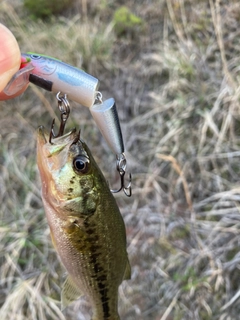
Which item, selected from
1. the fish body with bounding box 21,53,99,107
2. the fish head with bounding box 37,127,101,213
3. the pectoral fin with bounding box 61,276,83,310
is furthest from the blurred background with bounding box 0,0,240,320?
the fish body with bounding box 21,53,99,107

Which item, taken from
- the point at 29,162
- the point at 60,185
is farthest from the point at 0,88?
the point at 29,162

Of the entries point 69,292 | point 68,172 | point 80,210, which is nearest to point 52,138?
point 68,172

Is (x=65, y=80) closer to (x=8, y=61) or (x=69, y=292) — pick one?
(x=8, y=61)

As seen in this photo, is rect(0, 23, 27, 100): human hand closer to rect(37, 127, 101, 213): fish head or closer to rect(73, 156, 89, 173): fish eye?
rect(37, 127, 101, 213): fish head

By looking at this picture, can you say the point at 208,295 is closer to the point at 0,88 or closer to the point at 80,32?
the point at 0,88

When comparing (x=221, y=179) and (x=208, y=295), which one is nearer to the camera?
(x=208, y=295)

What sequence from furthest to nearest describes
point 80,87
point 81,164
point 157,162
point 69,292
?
point 157,162 → point 69,292 → point 81,164 → point 80,87

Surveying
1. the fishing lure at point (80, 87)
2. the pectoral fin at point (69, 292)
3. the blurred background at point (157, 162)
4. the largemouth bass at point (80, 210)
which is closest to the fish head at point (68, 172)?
the largemouth bass at point (80, 210)
